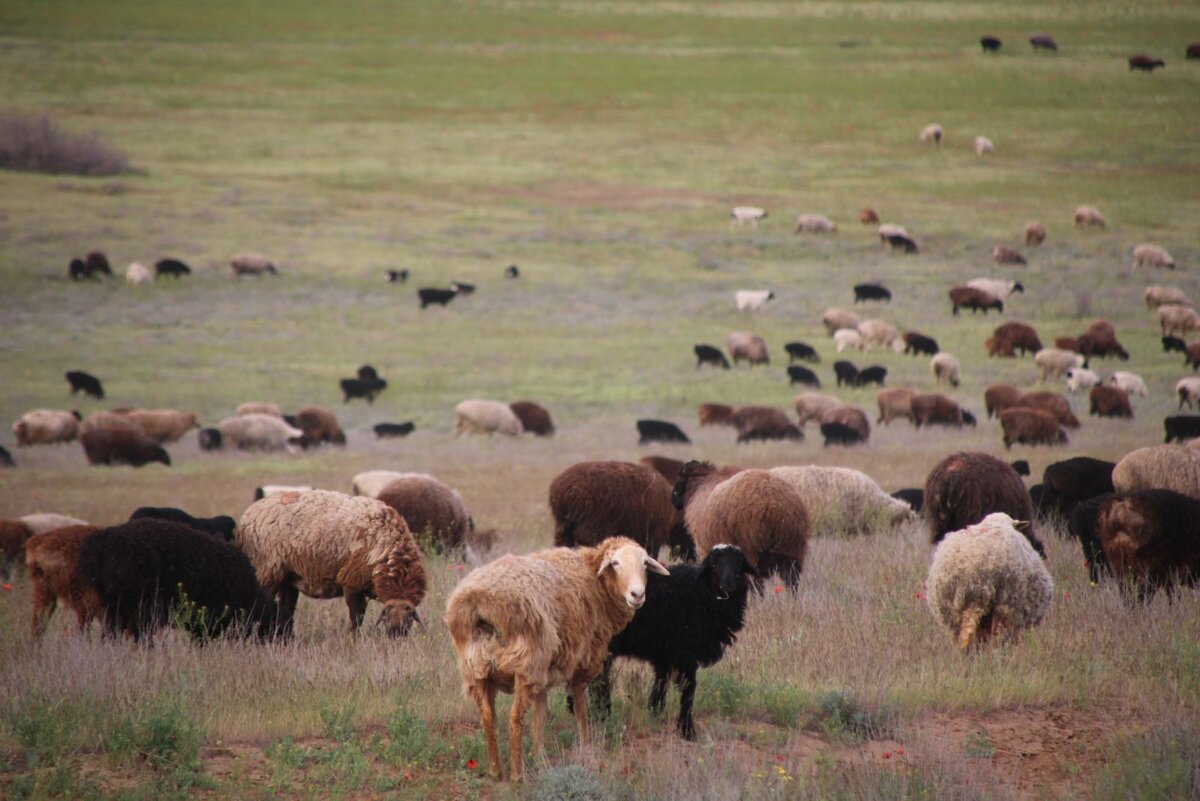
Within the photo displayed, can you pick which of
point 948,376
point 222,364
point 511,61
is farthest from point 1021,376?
point 511,61

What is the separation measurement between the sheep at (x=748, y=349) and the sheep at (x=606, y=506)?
2334cm

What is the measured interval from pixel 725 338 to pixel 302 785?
3255 cm

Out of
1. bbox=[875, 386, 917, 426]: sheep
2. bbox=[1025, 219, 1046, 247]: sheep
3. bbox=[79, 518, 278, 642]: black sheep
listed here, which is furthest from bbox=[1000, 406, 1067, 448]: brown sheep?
bbox=[1025, 219, 1046, 247]: sheep

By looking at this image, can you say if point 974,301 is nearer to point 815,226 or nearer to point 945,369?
point 945,369

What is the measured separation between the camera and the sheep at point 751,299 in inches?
1636

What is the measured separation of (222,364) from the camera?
112ft

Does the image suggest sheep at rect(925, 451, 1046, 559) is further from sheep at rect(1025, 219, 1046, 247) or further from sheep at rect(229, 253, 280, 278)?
sheep at rect(1025, 219, 1046, 247)

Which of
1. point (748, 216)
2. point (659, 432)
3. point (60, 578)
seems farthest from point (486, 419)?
point (748, 216)

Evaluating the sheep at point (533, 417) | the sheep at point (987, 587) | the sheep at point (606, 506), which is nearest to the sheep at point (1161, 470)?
the sheep at point (987, 587)

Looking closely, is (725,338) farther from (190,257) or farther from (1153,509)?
(1153,509)

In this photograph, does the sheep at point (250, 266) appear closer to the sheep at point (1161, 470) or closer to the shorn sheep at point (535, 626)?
the sheep at point (1161, 470)

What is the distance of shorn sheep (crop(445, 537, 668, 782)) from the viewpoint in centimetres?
636

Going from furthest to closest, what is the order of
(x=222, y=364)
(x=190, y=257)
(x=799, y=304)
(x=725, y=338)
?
(x=190, y=257), (x=799, y=304), (x=725, y=338), (x=222, y=364)

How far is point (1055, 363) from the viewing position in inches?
1273
